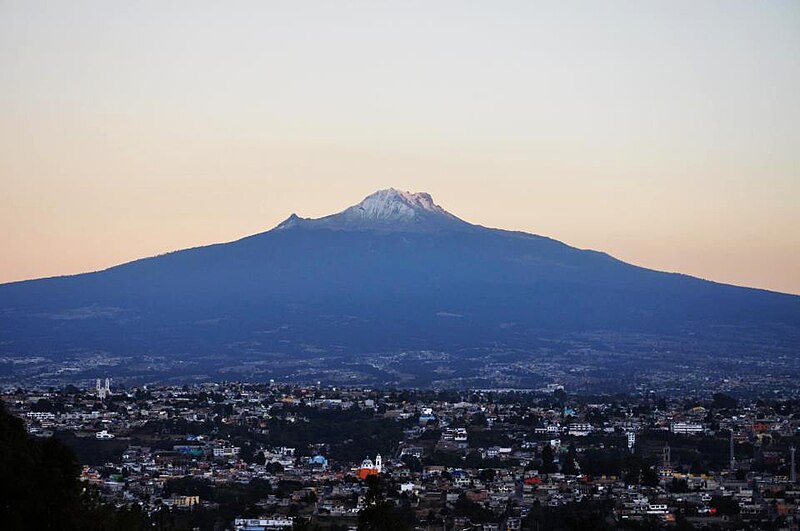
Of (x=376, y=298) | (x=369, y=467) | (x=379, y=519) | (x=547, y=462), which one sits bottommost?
(x=369, y=467)

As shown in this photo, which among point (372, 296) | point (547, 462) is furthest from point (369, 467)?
point (372, 296)

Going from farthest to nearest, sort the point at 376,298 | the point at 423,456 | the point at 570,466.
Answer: the point at 376,298 < the point at 423,456 < the point at 570,466

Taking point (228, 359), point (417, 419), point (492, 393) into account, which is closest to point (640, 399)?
point (492, 393)

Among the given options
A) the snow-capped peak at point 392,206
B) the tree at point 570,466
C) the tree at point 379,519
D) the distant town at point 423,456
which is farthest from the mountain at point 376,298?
the tree at point 379,519

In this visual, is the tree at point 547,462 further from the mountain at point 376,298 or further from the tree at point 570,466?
the mountain at point 376,298

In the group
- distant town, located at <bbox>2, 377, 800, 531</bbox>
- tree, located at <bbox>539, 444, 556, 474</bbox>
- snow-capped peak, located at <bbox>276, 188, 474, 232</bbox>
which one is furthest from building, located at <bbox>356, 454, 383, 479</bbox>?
snow-capped peak, located at <bbox>276, 188, 474, 232</bbox>

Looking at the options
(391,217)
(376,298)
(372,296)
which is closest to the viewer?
(376,298)

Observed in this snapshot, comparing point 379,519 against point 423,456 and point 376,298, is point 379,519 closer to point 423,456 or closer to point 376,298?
point 423,456
